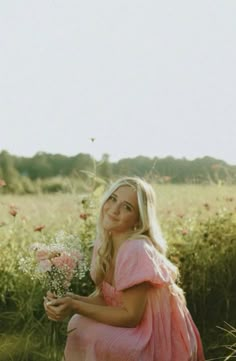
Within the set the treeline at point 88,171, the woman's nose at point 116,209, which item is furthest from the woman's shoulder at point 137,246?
the treeline at point 88,171

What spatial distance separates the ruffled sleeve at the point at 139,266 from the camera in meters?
3.81

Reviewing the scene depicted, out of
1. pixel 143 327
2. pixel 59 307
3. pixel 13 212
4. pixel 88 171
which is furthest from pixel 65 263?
pixel 13 212

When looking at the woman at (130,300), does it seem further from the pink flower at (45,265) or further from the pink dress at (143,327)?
the pink flower at (45,265)

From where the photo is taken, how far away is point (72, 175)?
6.92 meters

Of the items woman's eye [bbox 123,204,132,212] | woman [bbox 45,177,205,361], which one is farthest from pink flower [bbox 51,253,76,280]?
woman's eye [bbox 123,204,132,212]

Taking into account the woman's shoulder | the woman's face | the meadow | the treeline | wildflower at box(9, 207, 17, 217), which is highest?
the treeline

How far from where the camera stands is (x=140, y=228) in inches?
156

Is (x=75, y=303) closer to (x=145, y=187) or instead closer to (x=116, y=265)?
(x=116, y=265)

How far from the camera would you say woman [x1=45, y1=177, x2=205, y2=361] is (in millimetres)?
3809

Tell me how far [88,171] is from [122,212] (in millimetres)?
1588

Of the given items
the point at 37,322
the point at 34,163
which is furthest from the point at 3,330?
the point at 34,163

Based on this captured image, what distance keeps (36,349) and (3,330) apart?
1.14 ft

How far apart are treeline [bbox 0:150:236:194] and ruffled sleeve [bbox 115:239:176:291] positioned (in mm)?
1518

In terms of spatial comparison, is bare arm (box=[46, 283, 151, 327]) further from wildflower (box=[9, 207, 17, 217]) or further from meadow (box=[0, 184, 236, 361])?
wildflower (box=[9, 207, 17, 217])
